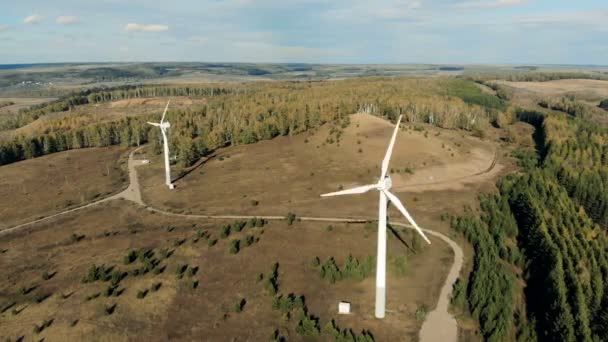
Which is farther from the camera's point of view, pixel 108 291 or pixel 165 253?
pixel 165 253

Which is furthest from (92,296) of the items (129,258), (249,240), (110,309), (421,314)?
(421,314)

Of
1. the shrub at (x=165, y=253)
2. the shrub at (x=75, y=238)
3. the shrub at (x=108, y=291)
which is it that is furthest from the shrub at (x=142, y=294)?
the shrub at (x=75, y=238)

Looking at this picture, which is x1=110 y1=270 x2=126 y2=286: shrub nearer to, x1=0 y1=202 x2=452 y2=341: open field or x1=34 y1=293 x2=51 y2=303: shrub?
x1=0 y1=202 x2=452 y2=341: open field

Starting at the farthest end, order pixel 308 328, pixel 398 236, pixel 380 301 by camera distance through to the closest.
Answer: pixel 398 236
pixel 380 301
pixel 308 328

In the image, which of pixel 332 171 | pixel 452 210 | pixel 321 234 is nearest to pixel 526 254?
pixel 452 210

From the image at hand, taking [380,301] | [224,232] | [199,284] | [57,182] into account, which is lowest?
[57,182]

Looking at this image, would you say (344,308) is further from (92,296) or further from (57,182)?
(57,182)

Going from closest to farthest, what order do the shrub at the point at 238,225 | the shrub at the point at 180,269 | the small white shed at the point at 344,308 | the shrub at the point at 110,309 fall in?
the small white shed at the point at 344,308 → the shrub at the point at 110,309 → the shrub at the point at 180,269 → the shrub at the point at 238,225

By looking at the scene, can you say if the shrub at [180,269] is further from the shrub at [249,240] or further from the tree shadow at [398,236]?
the tree shadow at [398,236]
